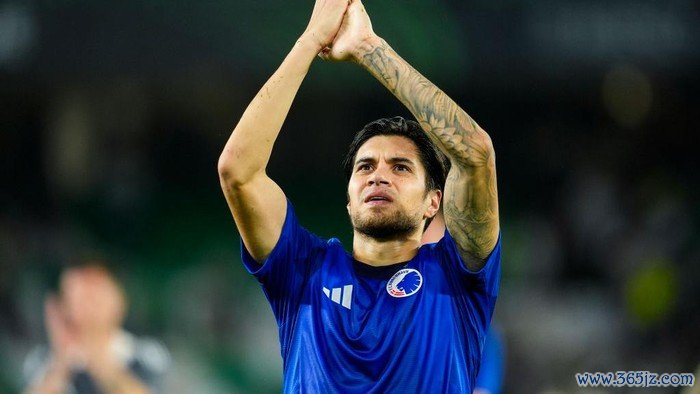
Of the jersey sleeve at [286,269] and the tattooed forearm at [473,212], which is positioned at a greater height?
the tattooed forearm at [473,212]

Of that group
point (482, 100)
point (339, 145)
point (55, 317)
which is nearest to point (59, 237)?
point (55, 317)

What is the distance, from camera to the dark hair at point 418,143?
11.8ft

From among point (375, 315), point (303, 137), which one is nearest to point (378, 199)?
point (375, 315)

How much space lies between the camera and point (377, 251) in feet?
11.3

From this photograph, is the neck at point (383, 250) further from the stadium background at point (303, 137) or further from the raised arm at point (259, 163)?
the stadium background at point (303, 137)

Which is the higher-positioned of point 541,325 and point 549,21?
point 549,21

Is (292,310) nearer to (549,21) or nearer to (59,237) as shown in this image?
(59,237)

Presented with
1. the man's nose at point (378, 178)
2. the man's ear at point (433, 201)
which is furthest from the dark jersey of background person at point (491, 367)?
the man's nose at point (378, 178)

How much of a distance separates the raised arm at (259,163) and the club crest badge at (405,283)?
17.4 inches

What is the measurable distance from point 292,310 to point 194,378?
3863 mm

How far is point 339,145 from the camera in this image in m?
7.54

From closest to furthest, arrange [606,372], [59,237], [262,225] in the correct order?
[262,225] → [606,372] → [59,237]

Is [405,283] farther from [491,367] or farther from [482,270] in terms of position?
[491,367]

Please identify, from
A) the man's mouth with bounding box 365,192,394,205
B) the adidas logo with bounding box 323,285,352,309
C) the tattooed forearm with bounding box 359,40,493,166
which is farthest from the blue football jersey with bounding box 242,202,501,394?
the tattooed forearm with bounding box 359,40,493,166
